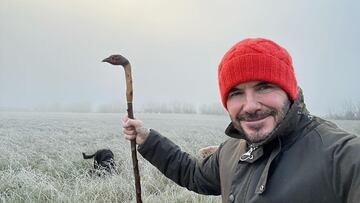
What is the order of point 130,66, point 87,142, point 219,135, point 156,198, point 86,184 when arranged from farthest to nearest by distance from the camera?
1. point 219,135
2. point 87,142
3. point 86,184
4. point 156,198
5. point 130,66

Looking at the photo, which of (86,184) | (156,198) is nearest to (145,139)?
(156,198)

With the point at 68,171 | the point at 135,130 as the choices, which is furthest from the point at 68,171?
the point at 135,130

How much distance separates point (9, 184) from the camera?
226 inches

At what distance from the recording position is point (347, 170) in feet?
5.70

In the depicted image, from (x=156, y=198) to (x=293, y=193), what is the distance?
3420 millimetres

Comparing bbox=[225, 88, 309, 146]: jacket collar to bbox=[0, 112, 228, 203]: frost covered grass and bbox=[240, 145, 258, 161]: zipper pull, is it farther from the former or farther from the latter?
bbox=[0, 112, 228, 203]: frost covered grass

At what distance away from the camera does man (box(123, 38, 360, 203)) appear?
1797 mm

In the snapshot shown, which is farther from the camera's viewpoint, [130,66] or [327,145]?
[130,66]

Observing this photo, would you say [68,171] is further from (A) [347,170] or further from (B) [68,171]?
(A) [347,170]

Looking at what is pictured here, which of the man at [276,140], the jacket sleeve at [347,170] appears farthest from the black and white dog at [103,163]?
the jacket sleeve at [347,170]

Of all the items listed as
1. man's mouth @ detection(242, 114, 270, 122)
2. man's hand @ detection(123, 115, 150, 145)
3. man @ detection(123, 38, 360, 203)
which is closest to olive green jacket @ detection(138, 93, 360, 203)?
man @ detection(123, 38, 360, 203)

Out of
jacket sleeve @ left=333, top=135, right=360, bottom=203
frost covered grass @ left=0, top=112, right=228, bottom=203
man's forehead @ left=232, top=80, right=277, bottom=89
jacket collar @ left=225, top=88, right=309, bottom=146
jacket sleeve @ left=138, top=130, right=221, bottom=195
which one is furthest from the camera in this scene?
frost covered grass @ left=0, top=112, right=228, bottom=203

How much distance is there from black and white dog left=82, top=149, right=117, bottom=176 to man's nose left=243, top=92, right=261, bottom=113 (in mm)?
4965

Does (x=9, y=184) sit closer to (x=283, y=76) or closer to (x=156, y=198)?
(x=156, y=198)
